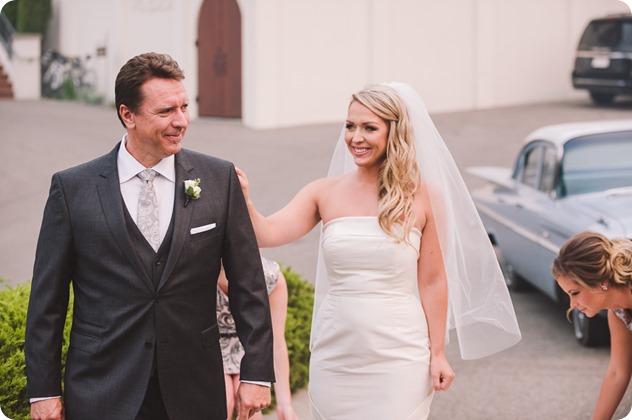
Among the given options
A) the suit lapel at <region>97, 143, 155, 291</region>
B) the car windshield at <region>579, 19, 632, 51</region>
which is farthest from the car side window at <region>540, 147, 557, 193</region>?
the car windshield at <region>579, 19, 632, 51</region>

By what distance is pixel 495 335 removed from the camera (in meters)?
4.93

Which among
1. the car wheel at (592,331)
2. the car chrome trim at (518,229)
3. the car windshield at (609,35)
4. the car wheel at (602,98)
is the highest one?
the car windshield at (609,35)

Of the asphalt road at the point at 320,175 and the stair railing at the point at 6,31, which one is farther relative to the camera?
the stair railing at the point at 6,31

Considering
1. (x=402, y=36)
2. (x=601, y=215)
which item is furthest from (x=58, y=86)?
(x=601, y=215)

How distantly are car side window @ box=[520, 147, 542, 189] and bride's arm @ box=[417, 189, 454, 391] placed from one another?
17.9ft

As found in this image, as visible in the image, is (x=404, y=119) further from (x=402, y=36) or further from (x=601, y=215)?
(x=402, y=36)

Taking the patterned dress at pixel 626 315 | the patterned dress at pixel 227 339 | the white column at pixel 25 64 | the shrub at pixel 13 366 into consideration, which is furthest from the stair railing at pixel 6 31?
the patterned dress at pixel 626 315

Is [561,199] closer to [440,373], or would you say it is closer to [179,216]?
[440,373]

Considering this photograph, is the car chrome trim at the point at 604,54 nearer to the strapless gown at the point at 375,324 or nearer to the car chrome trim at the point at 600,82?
the car chrome trim at the point at 600,82

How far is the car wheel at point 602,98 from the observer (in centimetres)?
2452

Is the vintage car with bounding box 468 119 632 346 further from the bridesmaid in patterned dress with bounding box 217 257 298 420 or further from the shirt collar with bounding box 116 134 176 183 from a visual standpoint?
the shirt collar with bounding box 116 134 176 183

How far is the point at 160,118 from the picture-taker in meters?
3.76

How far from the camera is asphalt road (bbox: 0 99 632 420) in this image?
23.7 ft

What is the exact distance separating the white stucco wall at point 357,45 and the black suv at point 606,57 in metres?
2.68
